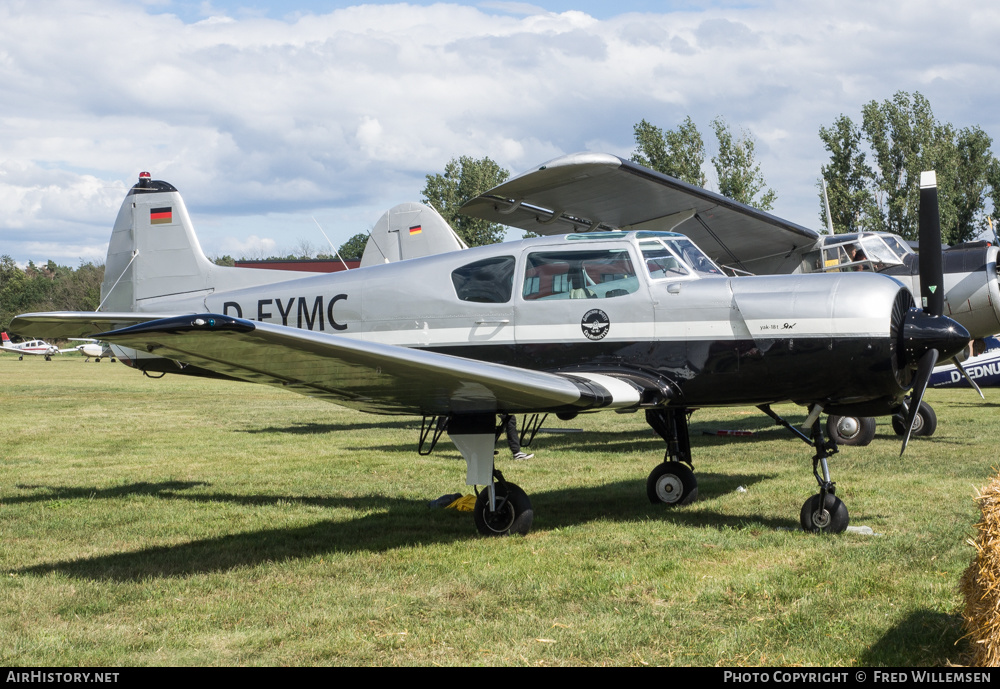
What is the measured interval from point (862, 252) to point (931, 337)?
7.91 metres

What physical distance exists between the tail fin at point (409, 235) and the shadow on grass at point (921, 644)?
906cm

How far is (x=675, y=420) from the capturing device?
27.3 ft

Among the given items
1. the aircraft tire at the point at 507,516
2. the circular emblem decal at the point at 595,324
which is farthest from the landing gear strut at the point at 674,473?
the aircraft tire at the point at 507,516

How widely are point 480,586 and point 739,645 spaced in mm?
1769

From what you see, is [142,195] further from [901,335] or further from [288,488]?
[901,335]

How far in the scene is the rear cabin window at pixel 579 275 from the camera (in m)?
6.95

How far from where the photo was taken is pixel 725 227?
14547mm

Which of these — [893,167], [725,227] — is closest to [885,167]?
[893,167]

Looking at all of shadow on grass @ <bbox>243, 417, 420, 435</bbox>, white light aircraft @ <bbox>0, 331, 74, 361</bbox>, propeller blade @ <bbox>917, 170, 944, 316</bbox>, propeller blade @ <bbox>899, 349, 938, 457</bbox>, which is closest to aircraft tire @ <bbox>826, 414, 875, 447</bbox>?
propeller blade @ <bbox>917, 170, 944, 316</bbox>

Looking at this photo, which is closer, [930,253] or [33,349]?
[930,253]

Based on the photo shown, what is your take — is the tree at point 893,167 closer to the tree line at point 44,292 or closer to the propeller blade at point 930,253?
the propeller blade at point 930,253

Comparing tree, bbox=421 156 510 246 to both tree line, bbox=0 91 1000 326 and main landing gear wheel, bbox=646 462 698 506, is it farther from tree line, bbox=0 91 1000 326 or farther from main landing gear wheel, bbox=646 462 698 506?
main landing gear wheel, bbox=646 462 698 506

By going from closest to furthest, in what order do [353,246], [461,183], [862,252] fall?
[862,252] → [461,183] → [353,246]

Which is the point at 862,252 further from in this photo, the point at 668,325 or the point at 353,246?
the point at 353,246
